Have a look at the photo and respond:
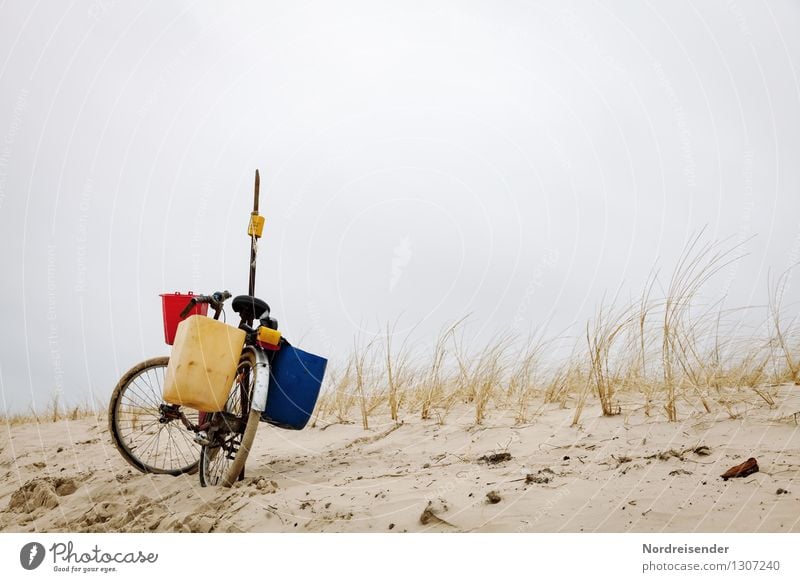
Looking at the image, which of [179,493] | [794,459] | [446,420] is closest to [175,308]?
[179,493]

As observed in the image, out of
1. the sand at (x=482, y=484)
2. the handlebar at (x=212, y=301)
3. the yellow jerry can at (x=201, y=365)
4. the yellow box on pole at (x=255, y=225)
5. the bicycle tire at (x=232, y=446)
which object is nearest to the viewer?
the sand at (x=482, y=484)

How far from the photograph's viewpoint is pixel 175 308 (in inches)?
156

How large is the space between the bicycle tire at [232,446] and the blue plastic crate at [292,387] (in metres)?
0.13

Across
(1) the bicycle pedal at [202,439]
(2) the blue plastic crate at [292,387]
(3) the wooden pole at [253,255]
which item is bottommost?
(1) the bicycle pedal at [202,439]

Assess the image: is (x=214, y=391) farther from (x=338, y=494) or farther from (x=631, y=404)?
(x=631, y=404)

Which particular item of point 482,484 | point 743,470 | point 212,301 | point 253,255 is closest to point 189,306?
point 212,301

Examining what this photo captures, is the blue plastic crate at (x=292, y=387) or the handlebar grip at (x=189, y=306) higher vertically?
the handlebar grip at (x=189, y=306)

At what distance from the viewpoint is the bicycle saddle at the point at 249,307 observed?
3.83 metres

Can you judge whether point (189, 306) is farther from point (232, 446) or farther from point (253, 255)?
point (232, 446)

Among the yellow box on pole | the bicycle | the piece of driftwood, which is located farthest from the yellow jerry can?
the piece of driftwood

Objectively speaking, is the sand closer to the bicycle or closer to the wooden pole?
the bicycle

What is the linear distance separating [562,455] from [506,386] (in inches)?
82.2

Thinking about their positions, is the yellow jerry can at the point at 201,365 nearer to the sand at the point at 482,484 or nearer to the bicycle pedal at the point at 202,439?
the bicycle pedal at the point at 202,439

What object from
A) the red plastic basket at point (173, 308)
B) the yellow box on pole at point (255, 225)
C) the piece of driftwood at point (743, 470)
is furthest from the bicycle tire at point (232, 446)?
the piece of driftwood at point (743, 470)
